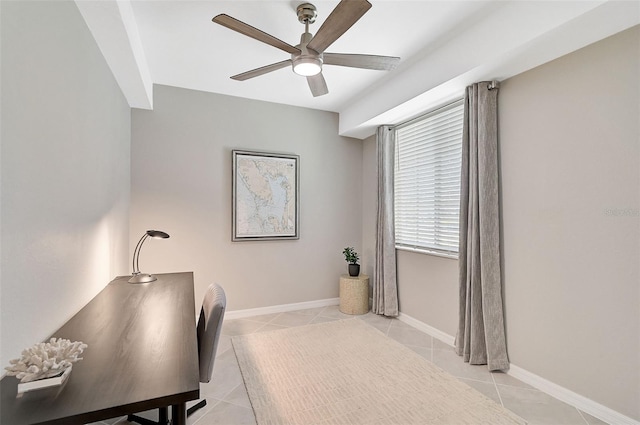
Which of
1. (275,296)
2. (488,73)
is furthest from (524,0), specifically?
(275,296)

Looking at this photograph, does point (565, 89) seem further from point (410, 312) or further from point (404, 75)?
point (410, 312)

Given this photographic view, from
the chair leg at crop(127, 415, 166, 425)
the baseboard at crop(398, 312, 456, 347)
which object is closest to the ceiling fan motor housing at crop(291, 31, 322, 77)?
the chair leg at crop(127, 415, 166, 425)

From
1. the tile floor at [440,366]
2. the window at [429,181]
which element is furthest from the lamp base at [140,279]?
the window at [429,181]

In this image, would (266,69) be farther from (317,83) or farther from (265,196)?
(265,196)

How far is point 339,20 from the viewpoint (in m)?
1.71

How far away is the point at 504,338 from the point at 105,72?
3.61m

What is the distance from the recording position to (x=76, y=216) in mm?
1625

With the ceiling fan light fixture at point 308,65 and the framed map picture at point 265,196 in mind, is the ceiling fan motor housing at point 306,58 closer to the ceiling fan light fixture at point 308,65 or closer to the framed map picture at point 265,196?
the ceiling fan light fixture at point 308,65

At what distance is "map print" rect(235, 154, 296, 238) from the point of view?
3.70m

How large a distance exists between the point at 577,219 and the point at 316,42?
80.4 inches

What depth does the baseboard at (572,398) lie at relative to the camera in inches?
70.9

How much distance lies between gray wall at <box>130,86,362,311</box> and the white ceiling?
1.30 ft

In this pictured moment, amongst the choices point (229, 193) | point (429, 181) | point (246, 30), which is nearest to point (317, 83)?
point (246, 30)

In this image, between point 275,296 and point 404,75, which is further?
point 275,296
